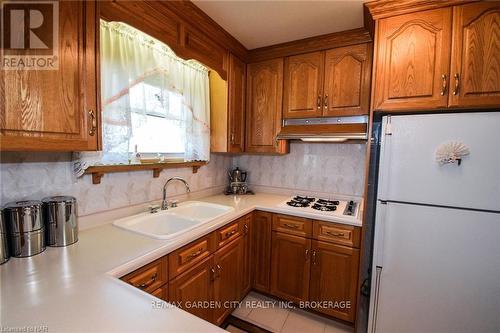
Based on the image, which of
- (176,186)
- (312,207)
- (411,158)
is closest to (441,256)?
(411,158)

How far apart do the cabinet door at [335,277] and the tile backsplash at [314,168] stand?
69cm

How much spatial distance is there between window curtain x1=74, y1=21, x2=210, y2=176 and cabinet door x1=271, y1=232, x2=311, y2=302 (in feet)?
4.70

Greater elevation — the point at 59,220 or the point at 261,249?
the point at 59,220

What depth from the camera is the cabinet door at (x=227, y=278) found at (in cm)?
164

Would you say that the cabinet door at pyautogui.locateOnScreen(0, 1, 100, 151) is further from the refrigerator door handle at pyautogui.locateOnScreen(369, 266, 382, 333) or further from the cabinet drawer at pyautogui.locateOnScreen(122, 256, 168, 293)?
the refrigerator door handle at pyautogui.locateOnScreen(369, 266, 382, 333)

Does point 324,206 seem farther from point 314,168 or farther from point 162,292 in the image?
point 162,292

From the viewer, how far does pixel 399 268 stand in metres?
1.50

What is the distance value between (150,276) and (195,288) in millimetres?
401

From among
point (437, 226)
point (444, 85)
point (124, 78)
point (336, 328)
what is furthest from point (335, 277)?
point (124, 78)

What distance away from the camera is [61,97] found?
0.96m

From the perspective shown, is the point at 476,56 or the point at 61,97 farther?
the point at 476,56

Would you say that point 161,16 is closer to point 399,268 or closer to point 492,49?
point 492,49

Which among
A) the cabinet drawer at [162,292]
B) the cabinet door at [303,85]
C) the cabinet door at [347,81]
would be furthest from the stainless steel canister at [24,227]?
the cabinet door at [347,81]

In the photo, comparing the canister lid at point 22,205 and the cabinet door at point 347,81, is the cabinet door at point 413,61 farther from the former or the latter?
the canister lid at point 22,205
